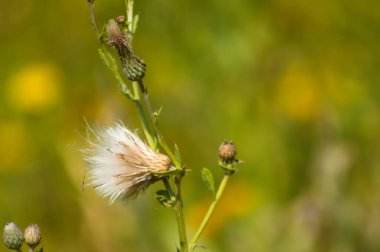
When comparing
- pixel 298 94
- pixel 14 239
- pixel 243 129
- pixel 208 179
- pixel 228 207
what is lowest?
pixel 14 239

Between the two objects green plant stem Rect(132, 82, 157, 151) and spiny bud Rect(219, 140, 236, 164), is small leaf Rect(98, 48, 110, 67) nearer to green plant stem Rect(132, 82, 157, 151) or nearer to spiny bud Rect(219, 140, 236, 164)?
green plant stem Rect(132, 82, 157, 151)

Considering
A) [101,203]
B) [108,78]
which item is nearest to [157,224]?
[101,203]

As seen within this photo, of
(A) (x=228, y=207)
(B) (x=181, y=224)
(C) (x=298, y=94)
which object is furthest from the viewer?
(C) (x=298, y=94)

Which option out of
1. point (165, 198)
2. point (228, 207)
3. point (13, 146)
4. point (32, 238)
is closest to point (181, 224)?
point (165, 198)

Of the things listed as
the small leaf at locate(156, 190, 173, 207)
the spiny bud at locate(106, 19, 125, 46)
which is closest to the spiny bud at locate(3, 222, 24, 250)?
A: the small leaf at locate(156, 190, 173, 207)

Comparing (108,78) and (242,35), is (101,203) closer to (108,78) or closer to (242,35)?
(108,78)

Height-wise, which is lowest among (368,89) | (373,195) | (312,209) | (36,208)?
(36,208)

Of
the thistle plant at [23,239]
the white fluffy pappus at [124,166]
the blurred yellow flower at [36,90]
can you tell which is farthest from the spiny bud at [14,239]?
the blurred yellow flower at [36,90]

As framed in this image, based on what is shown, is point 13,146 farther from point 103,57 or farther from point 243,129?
point 103,57
